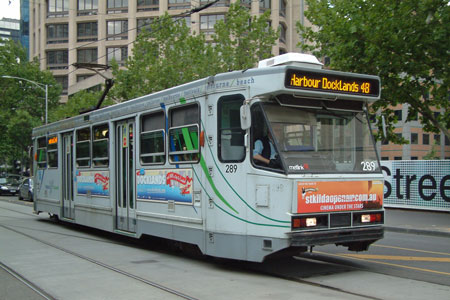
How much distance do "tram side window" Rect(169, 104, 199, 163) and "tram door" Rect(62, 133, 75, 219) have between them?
584 cm

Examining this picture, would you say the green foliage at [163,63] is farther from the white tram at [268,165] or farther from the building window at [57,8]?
the building window at [57,8]

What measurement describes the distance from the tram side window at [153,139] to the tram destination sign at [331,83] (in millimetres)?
3161

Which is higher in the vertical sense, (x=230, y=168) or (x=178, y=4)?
(x=178, y=4)

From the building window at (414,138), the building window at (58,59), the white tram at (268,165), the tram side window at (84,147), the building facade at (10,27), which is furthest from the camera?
the building facade at (10,27)

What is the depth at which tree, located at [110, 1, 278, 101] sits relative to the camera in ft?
93.4

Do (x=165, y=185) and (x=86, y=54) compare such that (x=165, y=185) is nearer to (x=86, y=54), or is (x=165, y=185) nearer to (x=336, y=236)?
(x=336, y=236)

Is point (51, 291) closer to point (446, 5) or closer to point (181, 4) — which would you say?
point (446, 5)

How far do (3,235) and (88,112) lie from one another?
154 inches

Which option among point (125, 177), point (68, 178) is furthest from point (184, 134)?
point (68, 178)

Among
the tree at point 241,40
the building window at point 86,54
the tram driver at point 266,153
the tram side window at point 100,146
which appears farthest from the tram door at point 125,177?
the building window at point 86,54

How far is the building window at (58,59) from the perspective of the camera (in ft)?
210

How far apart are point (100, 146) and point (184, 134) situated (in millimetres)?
4067

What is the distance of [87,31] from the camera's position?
61875mm

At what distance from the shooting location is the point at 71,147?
1402 cm
